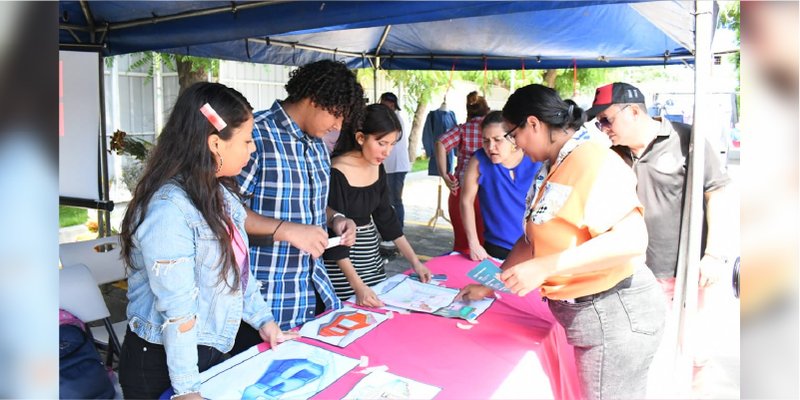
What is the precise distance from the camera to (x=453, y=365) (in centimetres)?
156

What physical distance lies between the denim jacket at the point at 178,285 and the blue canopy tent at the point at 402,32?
72.3 inches

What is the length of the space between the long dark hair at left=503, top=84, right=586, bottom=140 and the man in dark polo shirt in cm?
82

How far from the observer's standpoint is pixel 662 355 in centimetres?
279

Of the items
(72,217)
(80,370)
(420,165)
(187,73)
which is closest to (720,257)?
(80,370)

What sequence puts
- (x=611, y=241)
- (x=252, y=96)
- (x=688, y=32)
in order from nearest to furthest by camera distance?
1. (x=611, y=241)
2. (x=688, y=32)
3. (x=252, y=96)

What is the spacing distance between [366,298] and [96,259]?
1.69m

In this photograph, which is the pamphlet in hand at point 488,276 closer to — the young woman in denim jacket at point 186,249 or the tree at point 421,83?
the young woman in denim jacket at point 186,249

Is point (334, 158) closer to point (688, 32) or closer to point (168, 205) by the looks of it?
point (168, 205)

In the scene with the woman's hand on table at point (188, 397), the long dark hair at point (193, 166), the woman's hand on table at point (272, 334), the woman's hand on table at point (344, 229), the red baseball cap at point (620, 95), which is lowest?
the woman's hand on table at point (188, 397)

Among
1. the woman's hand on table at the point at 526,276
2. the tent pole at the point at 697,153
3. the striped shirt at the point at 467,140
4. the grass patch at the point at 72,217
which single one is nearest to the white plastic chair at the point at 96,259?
the woman's hand on table at the point at 526,276

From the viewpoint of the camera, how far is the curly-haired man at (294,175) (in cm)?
172

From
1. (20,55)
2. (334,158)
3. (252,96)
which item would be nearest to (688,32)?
(334,158)

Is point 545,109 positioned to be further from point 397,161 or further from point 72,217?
point 72,217

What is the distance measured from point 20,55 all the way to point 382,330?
155 cm
